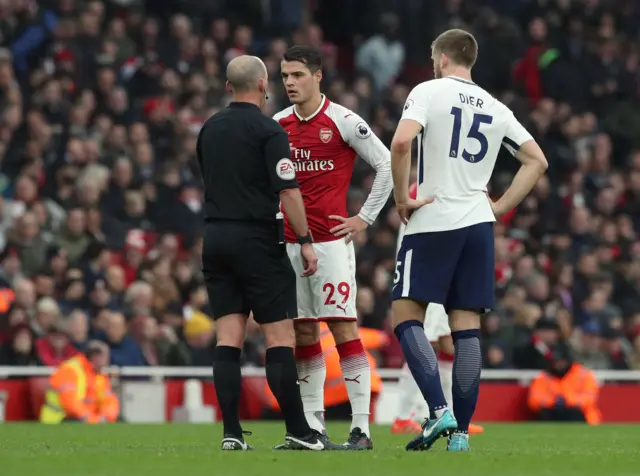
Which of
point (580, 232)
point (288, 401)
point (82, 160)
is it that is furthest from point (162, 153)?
point (288, 401)

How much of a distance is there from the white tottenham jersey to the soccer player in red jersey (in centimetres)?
83

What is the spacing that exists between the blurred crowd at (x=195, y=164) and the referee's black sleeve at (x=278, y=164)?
723 centimetres

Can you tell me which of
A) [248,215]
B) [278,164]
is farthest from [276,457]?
[278,164]

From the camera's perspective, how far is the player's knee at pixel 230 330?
8.67 meters

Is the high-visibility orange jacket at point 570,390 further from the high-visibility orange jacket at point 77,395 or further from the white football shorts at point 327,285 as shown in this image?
the white football shorts at point 327,285

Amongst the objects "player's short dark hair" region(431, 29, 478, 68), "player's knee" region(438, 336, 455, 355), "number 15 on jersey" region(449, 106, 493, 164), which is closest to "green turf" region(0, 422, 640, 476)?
"player's knee" region(438, 336, 455, 355)

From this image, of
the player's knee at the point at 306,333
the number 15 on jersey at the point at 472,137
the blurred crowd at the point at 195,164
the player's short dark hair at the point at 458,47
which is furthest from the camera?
the blurred crowd at the point at 195,164

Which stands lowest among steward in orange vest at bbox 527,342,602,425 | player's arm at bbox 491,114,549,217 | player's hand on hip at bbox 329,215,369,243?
steward in orange vest at bbox 527,342,602,425

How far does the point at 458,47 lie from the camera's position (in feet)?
29.2

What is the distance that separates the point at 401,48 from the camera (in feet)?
75.8

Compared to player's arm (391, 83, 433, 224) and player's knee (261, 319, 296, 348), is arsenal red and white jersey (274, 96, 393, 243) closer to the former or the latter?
player's arm (391, 83, 433, 224)

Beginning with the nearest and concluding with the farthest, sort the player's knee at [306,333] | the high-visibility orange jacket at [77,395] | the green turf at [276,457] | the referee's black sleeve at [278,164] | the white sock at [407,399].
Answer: the green turf at [276,457] < the referee's black sleeve at [278,164] < the player's knee at [306,333] < the white sock at [407,399] < the high-visibility orange jacket at [77,395]

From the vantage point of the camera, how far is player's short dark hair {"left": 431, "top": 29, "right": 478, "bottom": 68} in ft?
29.2

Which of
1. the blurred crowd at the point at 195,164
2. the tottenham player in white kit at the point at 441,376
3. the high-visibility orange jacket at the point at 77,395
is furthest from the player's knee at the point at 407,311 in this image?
the blurred crowd at the point at 195,164
